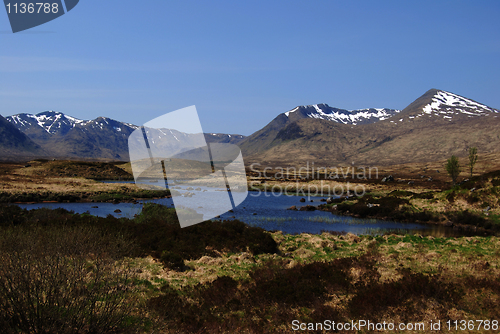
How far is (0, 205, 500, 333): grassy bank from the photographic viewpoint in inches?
313

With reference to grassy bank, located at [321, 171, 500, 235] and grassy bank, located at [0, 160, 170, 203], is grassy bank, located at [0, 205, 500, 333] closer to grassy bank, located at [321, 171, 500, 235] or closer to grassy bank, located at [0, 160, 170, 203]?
grassy bank, located at [321, 171, 500, 235]

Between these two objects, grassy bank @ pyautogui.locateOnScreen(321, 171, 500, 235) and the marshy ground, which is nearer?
the marshy ground

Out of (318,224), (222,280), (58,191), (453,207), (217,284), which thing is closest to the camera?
(217,284)

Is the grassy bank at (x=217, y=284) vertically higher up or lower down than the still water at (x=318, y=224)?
higher up

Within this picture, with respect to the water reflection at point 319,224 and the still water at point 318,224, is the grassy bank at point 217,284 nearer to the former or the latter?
the water reflection at point 319,224

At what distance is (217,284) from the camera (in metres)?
14.4

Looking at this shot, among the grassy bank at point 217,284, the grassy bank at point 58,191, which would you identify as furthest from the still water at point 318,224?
the grassy bank at point 217,284

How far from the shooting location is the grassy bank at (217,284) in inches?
313

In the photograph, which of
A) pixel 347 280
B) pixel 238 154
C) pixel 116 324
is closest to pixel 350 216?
pixel 347 280
